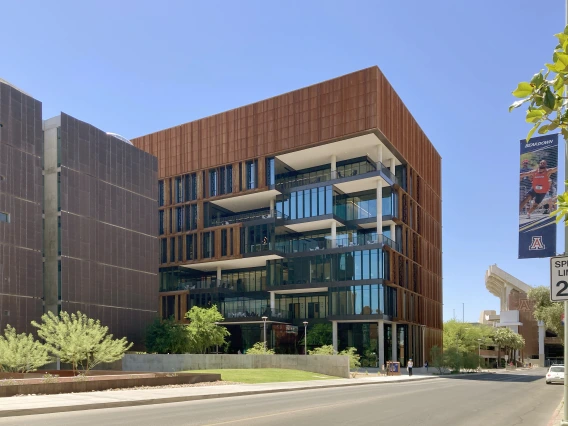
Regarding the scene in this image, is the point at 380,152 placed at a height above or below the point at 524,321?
above

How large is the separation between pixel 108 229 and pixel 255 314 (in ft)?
75.7

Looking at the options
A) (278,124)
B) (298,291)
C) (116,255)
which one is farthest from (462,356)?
(116,255)

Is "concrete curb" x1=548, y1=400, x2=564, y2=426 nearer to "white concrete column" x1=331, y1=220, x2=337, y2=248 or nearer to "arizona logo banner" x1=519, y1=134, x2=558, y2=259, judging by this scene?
"arizona logo banner" x1=519, y1=134, x2=558, y2=259

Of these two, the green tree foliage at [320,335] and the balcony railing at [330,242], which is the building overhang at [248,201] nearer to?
the balcony railing at [330,242]

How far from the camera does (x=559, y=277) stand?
11359 mm

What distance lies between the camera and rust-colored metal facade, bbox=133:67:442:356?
6631cm

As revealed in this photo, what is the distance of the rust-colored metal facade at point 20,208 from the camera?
152ft

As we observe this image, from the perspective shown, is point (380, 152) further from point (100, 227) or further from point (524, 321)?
point (524, 321)

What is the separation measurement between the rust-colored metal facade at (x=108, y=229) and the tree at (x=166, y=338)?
1.63 m

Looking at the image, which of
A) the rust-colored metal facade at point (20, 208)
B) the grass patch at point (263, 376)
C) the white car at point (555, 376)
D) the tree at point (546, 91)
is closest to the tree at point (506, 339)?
the white car at point (555, 376)

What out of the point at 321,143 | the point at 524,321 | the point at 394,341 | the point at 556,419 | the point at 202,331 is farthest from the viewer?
the point at 524,321

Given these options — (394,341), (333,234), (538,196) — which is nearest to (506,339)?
Result: (394,341)

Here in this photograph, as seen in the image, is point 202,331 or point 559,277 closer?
point 559,277

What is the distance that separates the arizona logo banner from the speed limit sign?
7.13 feet
